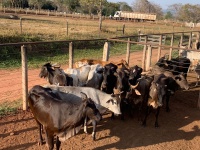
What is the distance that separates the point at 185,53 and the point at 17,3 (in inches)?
2202

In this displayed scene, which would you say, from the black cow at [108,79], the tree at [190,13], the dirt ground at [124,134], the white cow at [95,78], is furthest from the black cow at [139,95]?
the tree at [190,13]

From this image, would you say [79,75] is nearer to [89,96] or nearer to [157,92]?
[89,96]

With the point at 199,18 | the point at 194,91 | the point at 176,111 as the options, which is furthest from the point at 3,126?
the point at 199,18

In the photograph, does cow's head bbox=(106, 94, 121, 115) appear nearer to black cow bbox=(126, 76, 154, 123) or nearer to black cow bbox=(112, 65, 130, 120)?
black cow bbox=(112, 65, 130, 120)

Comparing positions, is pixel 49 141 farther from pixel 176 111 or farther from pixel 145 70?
pixel 145 70

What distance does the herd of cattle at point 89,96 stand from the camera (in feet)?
17.8

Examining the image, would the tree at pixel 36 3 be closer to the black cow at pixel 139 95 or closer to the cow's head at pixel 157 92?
the black cow at pixel 139 95

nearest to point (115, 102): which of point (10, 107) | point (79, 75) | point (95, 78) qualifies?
point (95, 78)

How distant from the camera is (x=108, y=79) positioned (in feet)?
26.8

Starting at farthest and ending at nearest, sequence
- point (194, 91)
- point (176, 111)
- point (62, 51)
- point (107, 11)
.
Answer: point (107, 11) → point (62, 51) → point (194, 91) → point (176, 111)

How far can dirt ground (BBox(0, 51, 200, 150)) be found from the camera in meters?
6.28

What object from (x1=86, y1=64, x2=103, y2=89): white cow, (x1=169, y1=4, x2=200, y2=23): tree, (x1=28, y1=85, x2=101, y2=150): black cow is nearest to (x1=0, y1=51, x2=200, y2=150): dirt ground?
(x1=28, y1=85, x2=101, y2=150): black cow

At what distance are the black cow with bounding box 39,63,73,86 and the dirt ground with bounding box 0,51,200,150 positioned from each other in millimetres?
1260

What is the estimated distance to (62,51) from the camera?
696 inches
